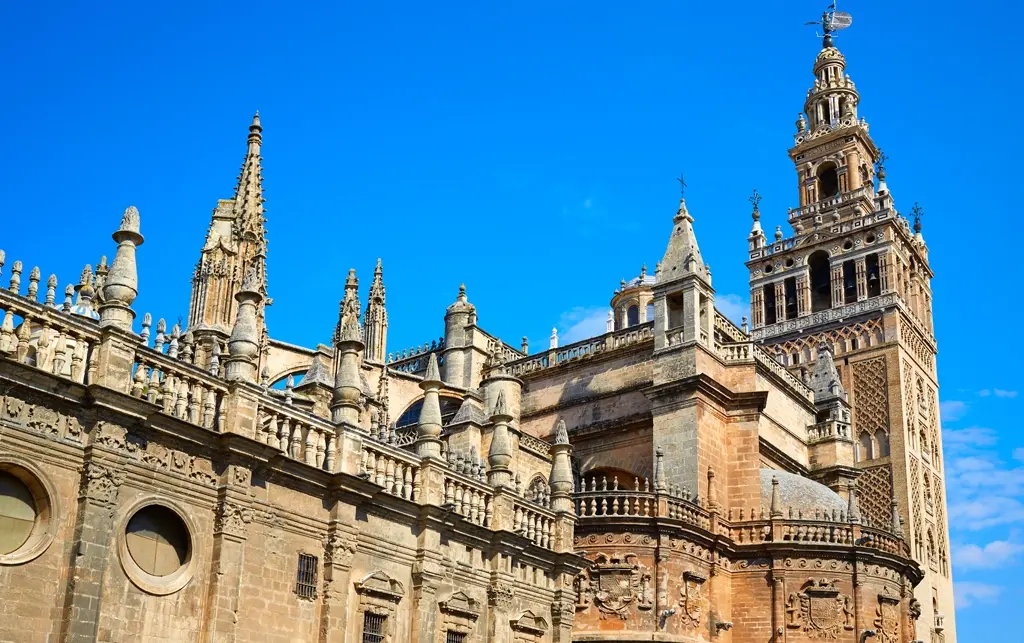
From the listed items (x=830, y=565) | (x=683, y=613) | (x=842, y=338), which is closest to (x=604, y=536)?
(x=683, y=613)

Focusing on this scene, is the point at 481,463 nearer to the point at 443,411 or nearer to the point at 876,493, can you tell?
the point at 443,411

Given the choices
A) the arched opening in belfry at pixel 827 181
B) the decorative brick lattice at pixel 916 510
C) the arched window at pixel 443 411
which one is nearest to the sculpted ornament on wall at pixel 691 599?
the arched window at pixel 443 411

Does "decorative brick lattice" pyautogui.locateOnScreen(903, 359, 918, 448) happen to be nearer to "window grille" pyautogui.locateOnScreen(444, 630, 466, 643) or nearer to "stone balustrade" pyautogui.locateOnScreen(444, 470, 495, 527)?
"stone balustrade" pyautogui.locateOnScreen(444, 470, 495, 527)

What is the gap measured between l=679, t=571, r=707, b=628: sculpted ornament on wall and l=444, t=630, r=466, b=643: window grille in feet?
34.4

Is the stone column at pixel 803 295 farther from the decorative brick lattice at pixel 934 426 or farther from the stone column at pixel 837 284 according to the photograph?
the decorative brick lattice at pixel 934 426

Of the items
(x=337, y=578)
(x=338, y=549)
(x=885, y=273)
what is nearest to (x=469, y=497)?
(x=338, y=549)

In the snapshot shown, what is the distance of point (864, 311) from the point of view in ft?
185

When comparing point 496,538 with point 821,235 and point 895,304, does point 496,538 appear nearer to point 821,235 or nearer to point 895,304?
point 895,304

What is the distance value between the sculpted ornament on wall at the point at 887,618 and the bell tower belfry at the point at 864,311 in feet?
54.6

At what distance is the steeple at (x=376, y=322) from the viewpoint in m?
38.9

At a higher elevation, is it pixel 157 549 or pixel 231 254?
pixel 231 254

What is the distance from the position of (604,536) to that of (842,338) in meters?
29.9

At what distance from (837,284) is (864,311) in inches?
100

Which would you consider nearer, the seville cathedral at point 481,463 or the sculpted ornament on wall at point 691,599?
the seville cathedral at point 481,463
